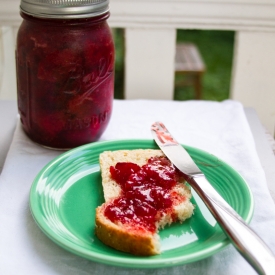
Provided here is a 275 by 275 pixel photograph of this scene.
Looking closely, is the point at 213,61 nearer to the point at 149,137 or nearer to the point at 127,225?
the point at 149,137

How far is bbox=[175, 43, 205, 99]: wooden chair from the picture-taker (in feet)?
11.3

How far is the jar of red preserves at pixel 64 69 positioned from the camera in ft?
3.45

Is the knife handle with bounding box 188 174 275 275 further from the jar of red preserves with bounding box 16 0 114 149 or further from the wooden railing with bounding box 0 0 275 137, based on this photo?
the wooden railing with bounding box 0 0 275 137

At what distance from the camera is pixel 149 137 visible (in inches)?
50.4

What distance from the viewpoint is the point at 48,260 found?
2.77 ft

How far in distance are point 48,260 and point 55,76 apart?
0.42 metres

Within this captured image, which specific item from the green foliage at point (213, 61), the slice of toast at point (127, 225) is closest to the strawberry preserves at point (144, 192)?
the slice of toast at point (127, 225)

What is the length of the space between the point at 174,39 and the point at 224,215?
88 centimetres

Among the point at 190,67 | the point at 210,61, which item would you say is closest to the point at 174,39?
the point at 190,67

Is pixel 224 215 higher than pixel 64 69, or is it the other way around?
pixel 64 69

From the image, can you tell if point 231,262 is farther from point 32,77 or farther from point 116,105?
point 116,105

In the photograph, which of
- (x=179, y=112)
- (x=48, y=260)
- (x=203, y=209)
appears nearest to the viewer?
(x=48, y=260)

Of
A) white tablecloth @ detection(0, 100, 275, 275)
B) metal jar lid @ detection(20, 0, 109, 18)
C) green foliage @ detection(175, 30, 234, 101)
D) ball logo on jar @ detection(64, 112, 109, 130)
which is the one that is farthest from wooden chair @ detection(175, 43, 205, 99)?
metal jar lid @ detection(20, 0, 109, 18)

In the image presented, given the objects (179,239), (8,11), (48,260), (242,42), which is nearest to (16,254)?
(48,260)
